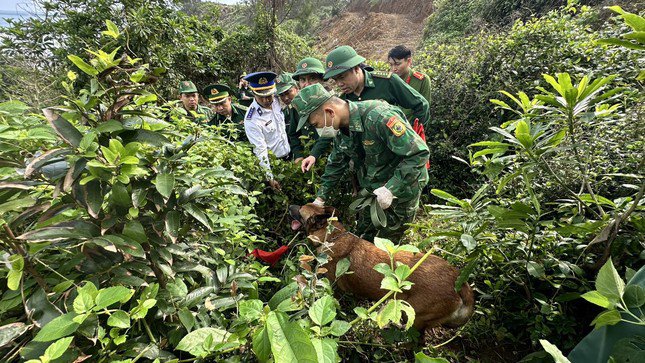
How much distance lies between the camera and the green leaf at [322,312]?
102 centimetres

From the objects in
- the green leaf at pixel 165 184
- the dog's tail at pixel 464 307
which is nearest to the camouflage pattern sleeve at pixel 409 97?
the dog's tail at pixel 464 307

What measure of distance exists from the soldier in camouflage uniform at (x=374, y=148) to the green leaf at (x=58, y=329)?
6.36 ft

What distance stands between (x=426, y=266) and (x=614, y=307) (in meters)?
1.14

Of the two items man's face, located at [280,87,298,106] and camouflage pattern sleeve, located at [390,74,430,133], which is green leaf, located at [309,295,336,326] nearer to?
camouflage pattern sleeve, located at [390,74,430,133]

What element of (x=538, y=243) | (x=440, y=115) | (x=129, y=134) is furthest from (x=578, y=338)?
(x=440, y=115)

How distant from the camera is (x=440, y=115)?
5191 millimetres

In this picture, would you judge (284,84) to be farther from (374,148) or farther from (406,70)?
(374,148)

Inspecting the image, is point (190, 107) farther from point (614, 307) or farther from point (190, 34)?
point (614, 307)

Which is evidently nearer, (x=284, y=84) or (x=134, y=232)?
(x=134, y=232)

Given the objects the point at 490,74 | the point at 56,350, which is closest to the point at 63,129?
the point at 56,350

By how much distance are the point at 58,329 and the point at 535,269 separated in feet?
7.10

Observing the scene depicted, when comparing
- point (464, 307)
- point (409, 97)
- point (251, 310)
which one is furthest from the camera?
point (409, 97)

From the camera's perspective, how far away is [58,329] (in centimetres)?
89

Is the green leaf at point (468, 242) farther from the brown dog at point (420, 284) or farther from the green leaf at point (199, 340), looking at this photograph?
the green leaf at point (199, 340)
